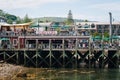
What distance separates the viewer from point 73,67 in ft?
250

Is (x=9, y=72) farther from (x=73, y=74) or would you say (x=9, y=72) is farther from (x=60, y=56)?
(x=60, y=56)

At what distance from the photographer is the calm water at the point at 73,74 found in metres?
62.0

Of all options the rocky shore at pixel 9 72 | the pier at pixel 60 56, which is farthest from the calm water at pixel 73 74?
the pier at pixel 60 56

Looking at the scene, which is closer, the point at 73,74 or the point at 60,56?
the point at 73,74

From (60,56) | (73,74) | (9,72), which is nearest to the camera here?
(9,72)

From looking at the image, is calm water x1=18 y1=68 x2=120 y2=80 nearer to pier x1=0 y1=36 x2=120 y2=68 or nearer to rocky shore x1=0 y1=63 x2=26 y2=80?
rocky shore x1=0 y1=63 x2=26 y2=80

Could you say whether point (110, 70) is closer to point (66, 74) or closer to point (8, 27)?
point (66, 74)

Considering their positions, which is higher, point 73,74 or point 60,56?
point 60,56

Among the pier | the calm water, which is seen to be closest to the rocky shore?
the calm water

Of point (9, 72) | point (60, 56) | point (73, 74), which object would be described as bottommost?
point (73, 74)

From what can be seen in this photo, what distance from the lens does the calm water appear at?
62031mm

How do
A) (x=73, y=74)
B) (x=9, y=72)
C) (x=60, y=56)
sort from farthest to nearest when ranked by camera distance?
(x=60, y=56), (x=73, y=74), (x=9, y=72)

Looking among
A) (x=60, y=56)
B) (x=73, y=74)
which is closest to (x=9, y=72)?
(x=73, y=74)

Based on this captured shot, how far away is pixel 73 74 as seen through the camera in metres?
66.4
